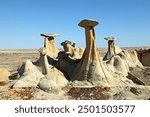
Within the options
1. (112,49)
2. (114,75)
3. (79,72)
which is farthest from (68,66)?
(112,49)

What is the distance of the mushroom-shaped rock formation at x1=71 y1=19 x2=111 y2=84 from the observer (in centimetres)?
1874

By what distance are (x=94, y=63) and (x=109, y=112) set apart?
398 inches

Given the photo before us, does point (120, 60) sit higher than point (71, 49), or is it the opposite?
point (71, 49)

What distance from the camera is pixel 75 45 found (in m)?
25.4

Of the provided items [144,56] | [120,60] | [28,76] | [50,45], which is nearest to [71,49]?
[50,45]

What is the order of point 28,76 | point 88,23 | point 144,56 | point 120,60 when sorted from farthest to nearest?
point 144,56 < point 120,60 < point 88,23 < point 28,76

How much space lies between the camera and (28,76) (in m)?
18.2

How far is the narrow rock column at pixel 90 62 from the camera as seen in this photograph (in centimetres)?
1873

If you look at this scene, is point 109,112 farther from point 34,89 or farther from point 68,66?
point 68,66

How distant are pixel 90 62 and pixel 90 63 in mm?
58

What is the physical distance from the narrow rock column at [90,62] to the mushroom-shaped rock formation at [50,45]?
4.79 metres

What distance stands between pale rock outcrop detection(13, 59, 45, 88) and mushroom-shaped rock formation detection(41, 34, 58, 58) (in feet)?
13.4

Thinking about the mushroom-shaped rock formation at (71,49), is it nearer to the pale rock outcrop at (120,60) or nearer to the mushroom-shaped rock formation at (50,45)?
the mushroom-shaped rock formation at (50,45)

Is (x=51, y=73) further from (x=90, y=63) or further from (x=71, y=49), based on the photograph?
(x=71, y=49)
